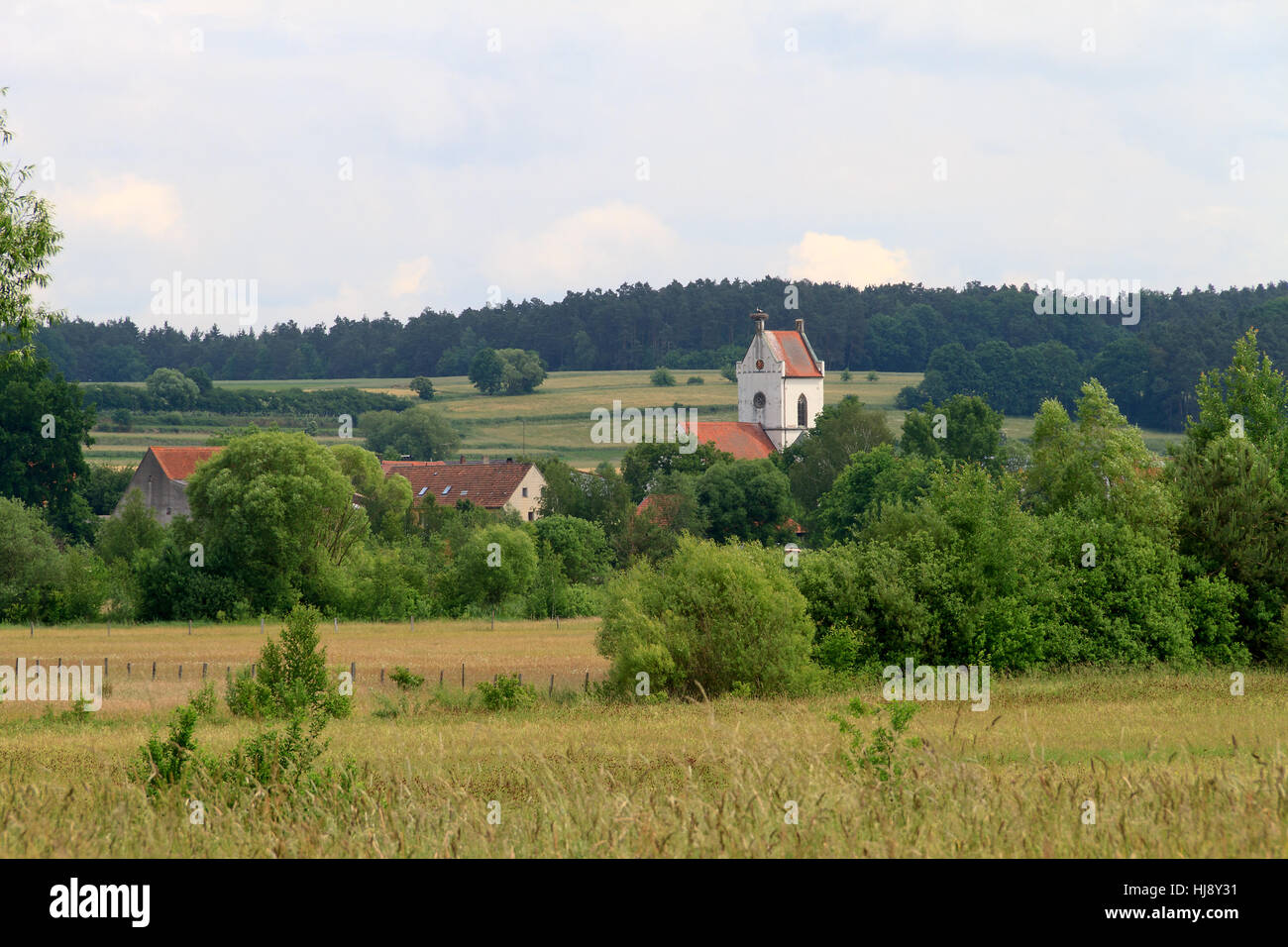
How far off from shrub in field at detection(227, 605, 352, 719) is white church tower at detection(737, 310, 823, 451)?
408 ft

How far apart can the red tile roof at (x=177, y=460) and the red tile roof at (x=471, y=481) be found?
1675 cm

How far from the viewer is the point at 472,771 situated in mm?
15156

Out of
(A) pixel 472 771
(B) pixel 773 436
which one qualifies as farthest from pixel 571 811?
(B) pixel 773 436

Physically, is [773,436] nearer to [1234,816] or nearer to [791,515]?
[791,515]

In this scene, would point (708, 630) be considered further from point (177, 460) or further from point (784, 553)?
point (177, 460)

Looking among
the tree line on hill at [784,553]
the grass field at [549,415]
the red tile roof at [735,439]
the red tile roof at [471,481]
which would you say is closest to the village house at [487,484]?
the red tile roof at [471,481]

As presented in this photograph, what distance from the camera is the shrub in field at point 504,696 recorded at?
92.1 ft

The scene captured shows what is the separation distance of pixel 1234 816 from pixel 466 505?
286ft

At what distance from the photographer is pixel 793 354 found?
153 metres

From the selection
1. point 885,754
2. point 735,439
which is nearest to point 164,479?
point 735,439

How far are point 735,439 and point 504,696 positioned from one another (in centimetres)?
11380

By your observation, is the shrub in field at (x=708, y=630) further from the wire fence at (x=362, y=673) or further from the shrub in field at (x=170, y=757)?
the shrub in field at (x=170, y=757)

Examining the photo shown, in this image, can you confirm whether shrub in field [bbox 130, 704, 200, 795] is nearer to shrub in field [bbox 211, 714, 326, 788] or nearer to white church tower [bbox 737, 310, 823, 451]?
shrub in field [bbox 211, 714, 326, 788]

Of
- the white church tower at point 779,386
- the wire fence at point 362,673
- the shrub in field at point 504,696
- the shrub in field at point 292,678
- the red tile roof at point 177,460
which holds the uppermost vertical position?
the white church tower at point 779,386
